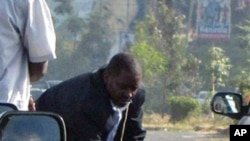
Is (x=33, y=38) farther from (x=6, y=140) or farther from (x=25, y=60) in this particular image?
(x=6, y=140)

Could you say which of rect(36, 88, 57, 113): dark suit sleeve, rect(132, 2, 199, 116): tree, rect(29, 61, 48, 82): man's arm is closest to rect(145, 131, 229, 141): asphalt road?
rect(132, 2, 199, 116): tree

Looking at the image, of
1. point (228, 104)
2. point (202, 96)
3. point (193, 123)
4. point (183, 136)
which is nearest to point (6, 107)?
point (228, 104)

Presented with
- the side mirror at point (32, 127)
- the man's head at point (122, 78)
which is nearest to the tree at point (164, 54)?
the man's head at point (122, 78)

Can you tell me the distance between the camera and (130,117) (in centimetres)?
460

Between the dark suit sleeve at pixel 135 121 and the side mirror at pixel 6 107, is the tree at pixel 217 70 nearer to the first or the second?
the dark suit sleeve at pixel 135 121

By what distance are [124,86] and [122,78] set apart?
42mm

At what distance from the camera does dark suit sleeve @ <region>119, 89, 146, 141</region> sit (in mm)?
4574

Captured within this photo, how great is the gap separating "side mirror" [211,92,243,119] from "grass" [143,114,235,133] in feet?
72.9

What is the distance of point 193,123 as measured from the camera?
31.3 meters

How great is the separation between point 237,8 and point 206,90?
8.92 meters

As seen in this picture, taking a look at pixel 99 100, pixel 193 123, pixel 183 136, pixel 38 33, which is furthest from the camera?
pixel 193 123

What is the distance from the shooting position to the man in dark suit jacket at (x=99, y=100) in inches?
164

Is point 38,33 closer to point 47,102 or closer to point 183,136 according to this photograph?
point 47,102

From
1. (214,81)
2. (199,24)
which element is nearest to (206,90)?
(214,81)
